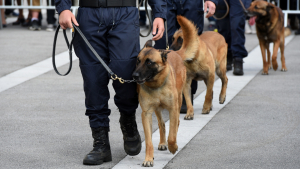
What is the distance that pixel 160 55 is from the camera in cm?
380

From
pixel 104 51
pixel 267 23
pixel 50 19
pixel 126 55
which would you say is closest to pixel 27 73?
pixel 267 23

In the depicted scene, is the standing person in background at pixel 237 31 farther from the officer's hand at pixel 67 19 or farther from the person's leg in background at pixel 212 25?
the person's leg in background at pixel 212 25

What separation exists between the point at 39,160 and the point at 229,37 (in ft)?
17.5

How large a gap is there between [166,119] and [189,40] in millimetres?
988

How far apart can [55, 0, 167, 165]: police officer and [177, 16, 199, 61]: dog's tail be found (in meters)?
0.81

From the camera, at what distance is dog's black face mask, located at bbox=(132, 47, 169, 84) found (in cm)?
364

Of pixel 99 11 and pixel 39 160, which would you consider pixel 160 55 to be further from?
pixel 39 160

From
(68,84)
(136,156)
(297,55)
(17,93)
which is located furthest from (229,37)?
(136,156)

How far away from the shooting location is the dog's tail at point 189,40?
4758 millimetres

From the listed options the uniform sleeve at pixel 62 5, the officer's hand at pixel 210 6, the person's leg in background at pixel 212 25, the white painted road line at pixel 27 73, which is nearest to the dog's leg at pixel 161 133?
the uniform sleeve at pixel 62 5

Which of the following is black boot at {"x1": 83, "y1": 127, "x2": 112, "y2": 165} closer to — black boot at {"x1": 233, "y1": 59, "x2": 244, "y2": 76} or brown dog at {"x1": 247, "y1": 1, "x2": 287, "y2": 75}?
black boot at {"x1": 233, "y1": 59, "x2": 244, "y2": 76}

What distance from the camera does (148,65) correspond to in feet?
12.2

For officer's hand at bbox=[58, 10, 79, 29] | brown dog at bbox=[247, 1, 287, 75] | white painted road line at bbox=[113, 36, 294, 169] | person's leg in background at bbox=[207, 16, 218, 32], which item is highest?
officer's hand at bbox=[58, 10, 79, 29]

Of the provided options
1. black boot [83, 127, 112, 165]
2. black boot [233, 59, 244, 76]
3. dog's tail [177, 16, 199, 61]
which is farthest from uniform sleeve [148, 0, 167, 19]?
black boot [233, 59, 244, 76]
